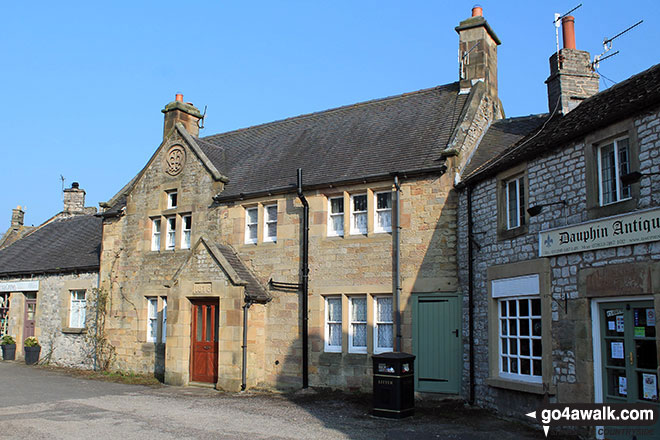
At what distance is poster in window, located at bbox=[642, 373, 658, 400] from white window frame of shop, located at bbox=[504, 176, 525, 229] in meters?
3.90

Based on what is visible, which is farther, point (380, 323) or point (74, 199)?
point (74, 199)

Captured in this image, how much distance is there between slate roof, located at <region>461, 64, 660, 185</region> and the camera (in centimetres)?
909

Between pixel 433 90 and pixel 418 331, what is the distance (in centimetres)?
770

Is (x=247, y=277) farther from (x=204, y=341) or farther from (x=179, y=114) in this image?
(x=179, y=114)

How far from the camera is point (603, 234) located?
9.41 m

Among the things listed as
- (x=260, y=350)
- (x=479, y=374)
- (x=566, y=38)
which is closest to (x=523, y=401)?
(x=479, y=374)

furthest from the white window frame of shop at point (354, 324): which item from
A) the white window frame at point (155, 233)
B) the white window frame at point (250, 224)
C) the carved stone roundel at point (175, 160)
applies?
the white window frame at point (155, 233)

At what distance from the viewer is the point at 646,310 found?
891 centimetres

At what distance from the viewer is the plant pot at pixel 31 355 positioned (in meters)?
22.4

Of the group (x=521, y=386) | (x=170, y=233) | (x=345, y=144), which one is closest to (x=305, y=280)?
(x=345, y=144)

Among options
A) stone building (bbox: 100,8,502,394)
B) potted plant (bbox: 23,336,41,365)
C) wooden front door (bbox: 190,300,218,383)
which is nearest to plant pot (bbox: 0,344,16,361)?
potted plant (bbox: 23,336,41,365)

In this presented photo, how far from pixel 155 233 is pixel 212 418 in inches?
372

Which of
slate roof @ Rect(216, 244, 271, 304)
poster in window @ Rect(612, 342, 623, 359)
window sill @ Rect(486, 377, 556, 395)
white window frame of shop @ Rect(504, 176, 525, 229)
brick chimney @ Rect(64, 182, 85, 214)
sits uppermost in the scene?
brick chimney @ Rect(64, 182, 85, 214)
